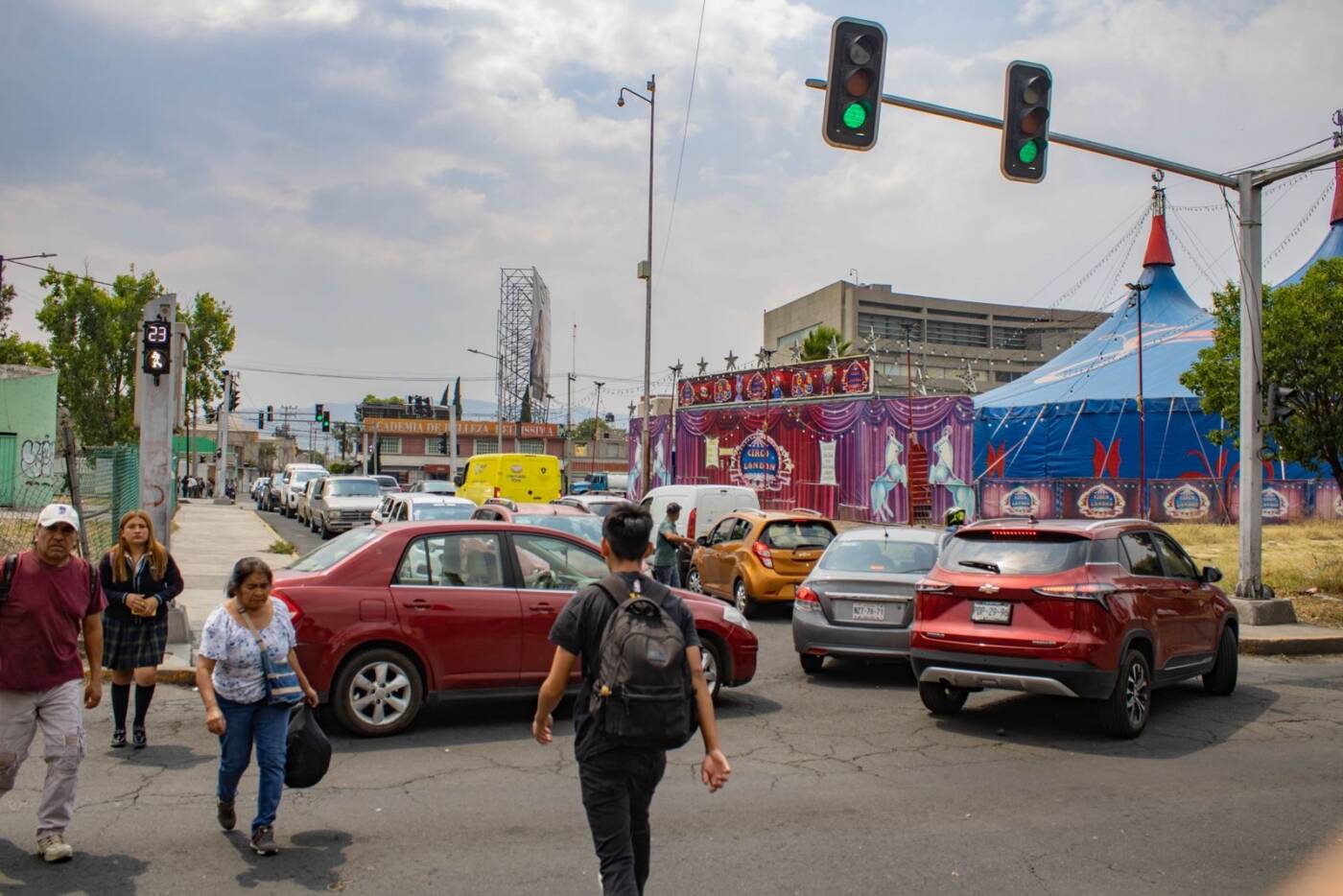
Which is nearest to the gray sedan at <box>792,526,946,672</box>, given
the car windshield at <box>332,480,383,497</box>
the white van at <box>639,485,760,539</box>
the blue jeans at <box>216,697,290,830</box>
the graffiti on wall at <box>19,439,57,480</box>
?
the blue jeans at <box>216,697,290,830</box>

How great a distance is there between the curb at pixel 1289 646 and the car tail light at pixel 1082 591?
5.84m


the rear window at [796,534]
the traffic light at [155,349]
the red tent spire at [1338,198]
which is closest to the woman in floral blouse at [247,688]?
the traffic light at [155,349]

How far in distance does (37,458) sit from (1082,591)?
32.9 metres

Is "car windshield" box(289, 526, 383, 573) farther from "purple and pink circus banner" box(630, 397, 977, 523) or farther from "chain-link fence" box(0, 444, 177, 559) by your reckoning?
"purple and pink circus banner" box(630, 397, 977, 523)

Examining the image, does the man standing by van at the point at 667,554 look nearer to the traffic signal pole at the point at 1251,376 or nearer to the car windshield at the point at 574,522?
the car windshield at the point at 574,522

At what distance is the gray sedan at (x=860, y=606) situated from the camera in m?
10.2

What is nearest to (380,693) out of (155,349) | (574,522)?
(155,349)

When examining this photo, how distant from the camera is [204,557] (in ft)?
70.6

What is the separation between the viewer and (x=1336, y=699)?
982 centimetres

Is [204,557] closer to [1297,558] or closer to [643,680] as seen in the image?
[643,680]

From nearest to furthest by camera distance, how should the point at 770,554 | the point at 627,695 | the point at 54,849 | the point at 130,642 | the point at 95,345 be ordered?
the point at 627,695 → the point at 54,849 → the point at 130,642 → the point at 770,554 → the point at 95,345

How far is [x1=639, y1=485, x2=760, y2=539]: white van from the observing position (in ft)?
64.5

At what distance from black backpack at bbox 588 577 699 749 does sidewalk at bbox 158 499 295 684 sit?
7.32 meters

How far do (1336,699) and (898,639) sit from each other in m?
3.96
